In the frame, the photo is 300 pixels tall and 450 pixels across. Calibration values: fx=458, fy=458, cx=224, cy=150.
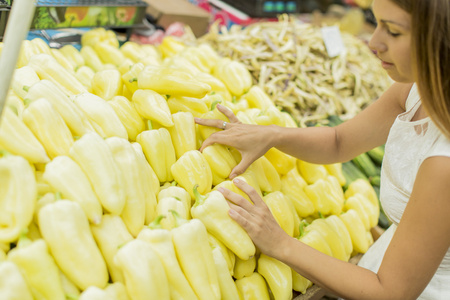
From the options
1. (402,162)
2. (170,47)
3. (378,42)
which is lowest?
(170,47)

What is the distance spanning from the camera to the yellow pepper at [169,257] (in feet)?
4.32

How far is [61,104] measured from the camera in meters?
1.47

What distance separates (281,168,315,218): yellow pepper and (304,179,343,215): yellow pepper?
0.14 ft

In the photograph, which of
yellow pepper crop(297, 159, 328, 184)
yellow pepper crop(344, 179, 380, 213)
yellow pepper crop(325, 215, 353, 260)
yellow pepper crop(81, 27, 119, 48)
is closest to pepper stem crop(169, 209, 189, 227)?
yellow pepper crop(325, 215, 353, 260)

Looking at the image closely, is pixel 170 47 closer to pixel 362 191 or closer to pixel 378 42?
pixel 362 191

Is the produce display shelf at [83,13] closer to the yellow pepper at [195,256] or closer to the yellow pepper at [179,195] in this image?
the yellow pepper at [179,195]

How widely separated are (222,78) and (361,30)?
171 inches

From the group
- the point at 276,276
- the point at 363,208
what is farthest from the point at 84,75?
the point at 363,208

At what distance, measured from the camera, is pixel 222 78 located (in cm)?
259

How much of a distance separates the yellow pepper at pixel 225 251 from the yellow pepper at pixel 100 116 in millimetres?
480

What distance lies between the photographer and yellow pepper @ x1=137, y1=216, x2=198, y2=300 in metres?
1.32

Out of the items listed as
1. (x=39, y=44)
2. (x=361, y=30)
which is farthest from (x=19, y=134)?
(x=361, y=30)

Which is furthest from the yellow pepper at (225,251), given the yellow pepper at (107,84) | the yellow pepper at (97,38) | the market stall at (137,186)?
the yellow pepper at (97,38)

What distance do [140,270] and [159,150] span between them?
59cm
